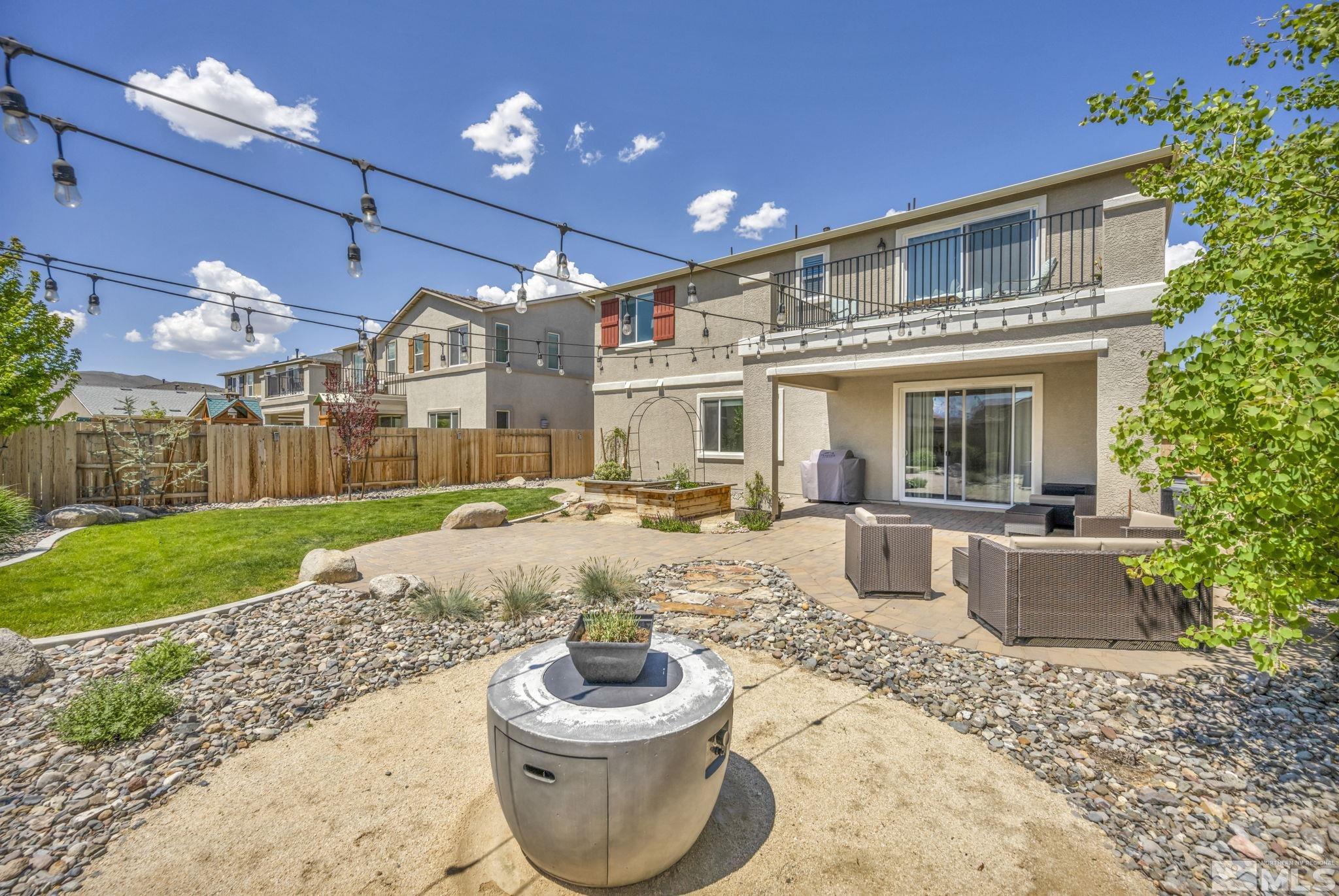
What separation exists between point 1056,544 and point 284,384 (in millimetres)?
33035

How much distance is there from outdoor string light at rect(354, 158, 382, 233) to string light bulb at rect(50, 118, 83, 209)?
175cm

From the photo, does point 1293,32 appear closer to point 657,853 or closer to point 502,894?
point 657,853

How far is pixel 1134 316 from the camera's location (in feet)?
21.8

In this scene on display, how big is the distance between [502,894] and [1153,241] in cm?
896

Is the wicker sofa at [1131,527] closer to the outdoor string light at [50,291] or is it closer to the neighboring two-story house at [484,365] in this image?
the outdoor string light at [50,291]

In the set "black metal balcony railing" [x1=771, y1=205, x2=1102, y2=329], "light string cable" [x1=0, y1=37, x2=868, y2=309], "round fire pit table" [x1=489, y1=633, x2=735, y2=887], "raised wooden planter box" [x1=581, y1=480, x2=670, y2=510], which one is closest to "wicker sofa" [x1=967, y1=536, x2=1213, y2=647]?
"round fire pit table" [x1=489, y1=633, x2=735, y2=887]

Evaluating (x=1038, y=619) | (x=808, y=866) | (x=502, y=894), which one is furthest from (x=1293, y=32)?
(x=502, y=894)

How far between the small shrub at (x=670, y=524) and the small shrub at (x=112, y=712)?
22.1ft

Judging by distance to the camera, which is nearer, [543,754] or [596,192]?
[543,754]

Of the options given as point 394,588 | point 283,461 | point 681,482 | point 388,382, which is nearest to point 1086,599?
point 394,588

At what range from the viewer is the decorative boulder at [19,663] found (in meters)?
3.77

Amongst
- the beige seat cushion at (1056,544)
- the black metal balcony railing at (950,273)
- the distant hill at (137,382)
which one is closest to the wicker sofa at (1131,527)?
the beige seat cushion at (1056,544)

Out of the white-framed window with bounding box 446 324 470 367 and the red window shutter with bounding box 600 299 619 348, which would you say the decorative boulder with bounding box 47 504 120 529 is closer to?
the white-framed window with bounding box 446 324 470 367

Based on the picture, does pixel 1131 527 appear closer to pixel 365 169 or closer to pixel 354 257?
pixel 365 169
